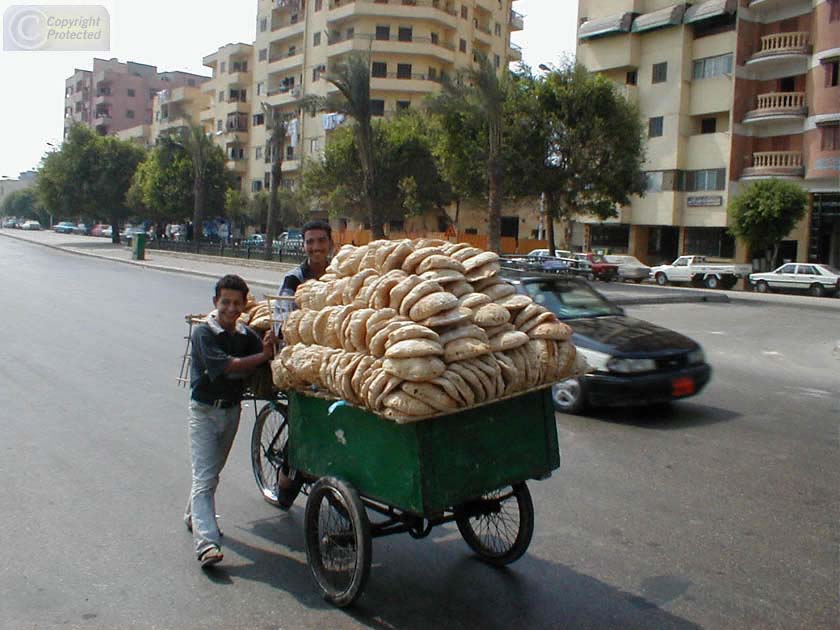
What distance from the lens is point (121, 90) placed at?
111188 millimetres

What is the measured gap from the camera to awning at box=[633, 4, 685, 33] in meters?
44.2

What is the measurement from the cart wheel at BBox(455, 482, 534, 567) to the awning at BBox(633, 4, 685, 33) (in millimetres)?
45380

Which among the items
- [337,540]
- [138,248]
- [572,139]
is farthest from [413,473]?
[138,248]

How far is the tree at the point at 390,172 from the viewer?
4553 cm

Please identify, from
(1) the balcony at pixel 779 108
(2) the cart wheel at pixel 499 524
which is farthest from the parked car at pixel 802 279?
(2) the cart wheel at pixel 499 524

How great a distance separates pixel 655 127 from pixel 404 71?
23630 mm

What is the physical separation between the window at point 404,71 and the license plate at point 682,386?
5754cm

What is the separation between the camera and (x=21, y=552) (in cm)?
460

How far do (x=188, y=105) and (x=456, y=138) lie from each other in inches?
2656

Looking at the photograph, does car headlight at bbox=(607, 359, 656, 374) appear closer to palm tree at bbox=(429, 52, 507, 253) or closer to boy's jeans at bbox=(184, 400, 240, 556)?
boy's jeans at bbox=(184, 400, 240, 556)

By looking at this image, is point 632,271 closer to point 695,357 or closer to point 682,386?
point 695,357

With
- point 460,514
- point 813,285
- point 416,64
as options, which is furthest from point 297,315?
point 416,64

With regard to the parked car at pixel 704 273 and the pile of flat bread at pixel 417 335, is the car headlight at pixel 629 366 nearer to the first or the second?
the pile of flat bread at pixel 417 335

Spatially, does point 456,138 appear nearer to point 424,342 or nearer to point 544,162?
point 544,162
